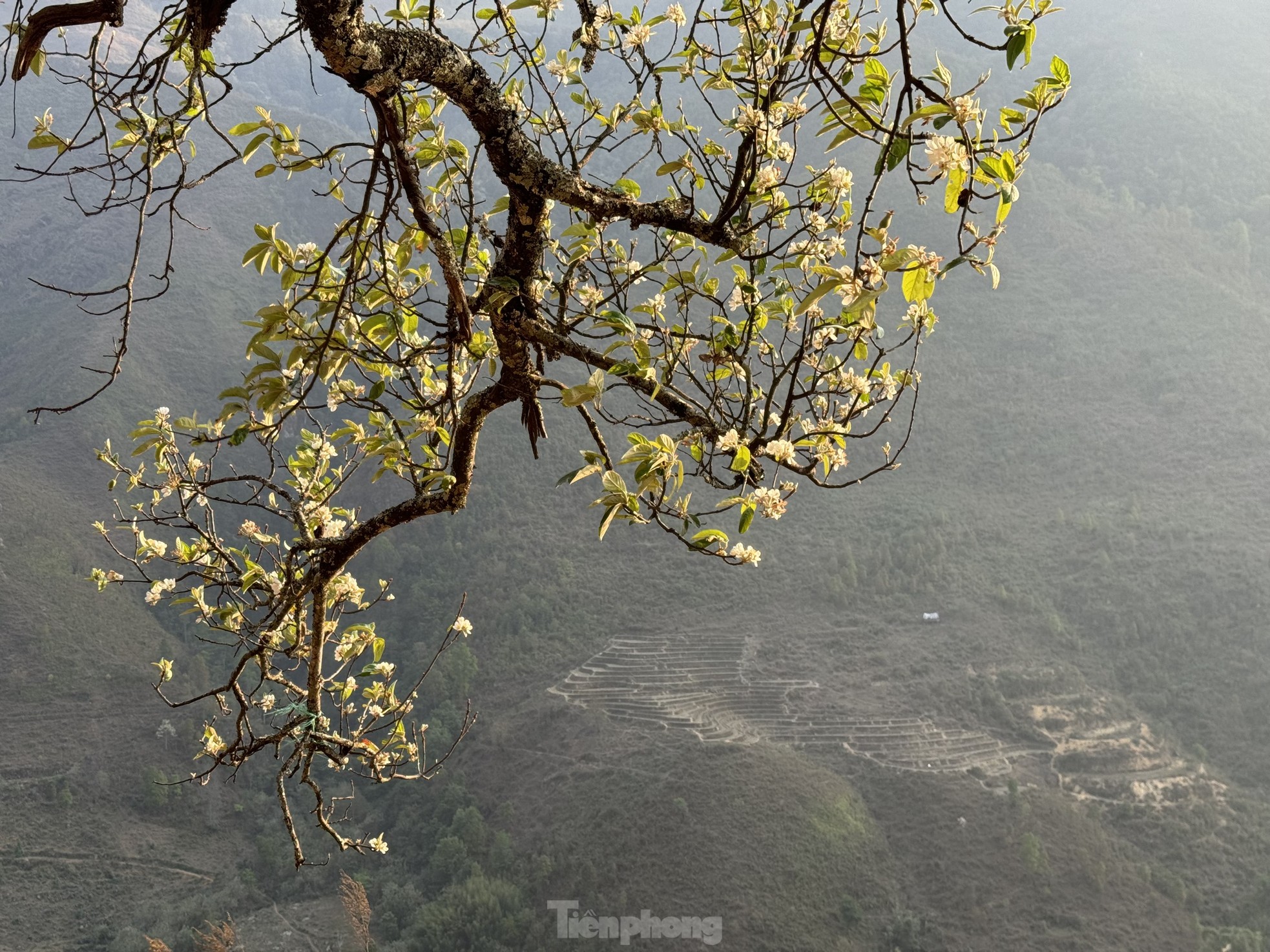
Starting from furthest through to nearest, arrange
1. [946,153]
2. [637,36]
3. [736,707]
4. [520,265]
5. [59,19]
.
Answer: [736,707], [637,36], [520,265], [59,19], [946,153]

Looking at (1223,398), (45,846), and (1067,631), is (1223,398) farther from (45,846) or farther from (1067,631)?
(45,846)

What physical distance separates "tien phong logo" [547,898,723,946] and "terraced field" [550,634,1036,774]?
9.15ft

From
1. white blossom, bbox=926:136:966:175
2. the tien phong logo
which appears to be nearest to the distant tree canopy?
white blossom, bbox=926:136:966:175

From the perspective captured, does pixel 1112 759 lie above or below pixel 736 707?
below

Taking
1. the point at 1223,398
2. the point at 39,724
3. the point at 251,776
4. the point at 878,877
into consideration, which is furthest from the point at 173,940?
the point at 1223,398

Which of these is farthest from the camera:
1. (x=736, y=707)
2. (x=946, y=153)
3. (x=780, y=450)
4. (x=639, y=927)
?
(x=736, y=707)

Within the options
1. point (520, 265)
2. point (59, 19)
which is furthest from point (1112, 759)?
point (59, 19)

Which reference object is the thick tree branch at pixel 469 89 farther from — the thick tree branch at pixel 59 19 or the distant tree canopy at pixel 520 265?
the thick tree branch at pixel 59 19

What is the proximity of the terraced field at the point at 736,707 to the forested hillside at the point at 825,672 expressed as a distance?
0.06 meters

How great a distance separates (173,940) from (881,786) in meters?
8.39

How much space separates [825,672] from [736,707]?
153cm

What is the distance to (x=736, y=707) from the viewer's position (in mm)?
14000

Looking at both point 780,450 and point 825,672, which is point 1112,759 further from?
point 780,450

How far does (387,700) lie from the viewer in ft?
9.00
